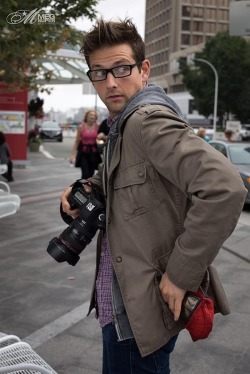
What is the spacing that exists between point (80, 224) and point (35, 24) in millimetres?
6091

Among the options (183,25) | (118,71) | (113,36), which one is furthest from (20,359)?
(183,25)

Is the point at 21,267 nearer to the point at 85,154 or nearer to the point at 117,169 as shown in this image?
the point at 117,169

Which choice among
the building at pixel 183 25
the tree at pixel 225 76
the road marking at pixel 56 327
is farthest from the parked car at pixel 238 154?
the building at pixel 183 25

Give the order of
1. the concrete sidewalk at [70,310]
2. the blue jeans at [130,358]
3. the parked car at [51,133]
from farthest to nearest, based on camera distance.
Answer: the parked car at [51,133], the concrete sidewalk at [70,310], the blue jeans at [130,358]

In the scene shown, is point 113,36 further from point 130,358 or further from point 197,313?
point 130,358

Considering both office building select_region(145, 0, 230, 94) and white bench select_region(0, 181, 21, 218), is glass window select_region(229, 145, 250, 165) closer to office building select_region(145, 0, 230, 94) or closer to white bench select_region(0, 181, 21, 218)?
white bench select_region(0, 181, 21, 218)

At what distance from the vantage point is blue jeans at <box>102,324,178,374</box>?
1.82 meters

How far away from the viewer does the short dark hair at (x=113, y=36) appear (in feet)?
6.13

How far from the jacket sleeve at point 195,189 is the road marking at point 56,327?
2.32 m

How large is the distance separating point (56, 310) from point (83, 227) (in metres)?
2.56

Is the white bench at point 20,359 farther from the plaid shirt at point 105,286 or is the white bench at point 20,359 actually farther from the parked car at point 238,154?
the parked car at point 238,154

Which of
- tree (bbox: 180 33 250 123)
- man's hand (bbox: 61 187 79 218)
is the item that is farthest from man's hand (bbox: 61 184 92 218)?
tree (bbox: 180 33 250 123)

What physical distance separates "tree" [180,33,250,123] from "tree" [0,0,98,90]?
45.7 metres

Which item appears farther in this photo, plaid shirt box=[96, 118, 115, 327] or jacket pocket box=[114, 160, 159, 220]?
plaid shirt box=[96, 118, 115, 327]
